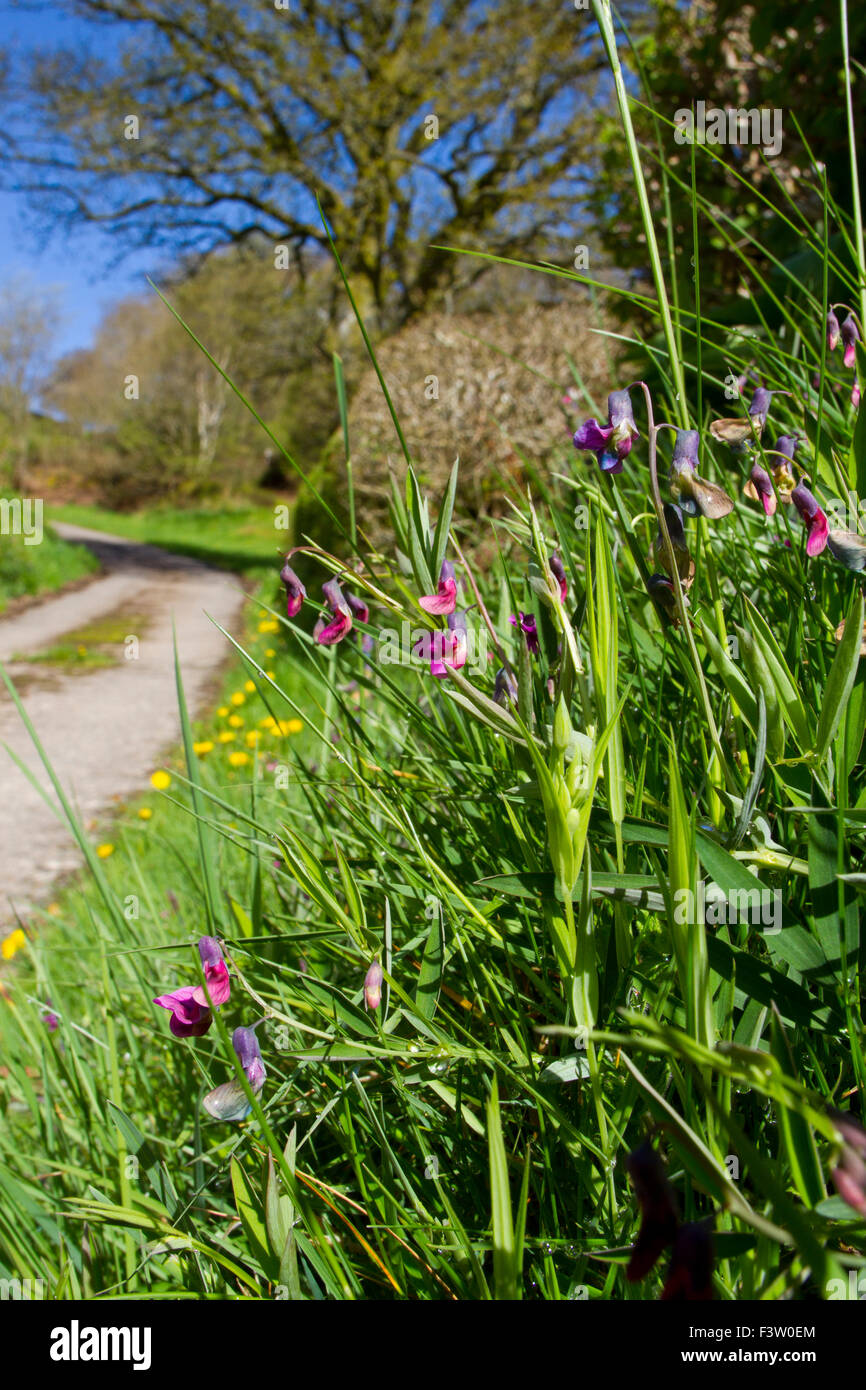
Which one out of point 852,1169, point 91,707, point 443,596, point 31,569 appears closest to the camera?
point 852,1169

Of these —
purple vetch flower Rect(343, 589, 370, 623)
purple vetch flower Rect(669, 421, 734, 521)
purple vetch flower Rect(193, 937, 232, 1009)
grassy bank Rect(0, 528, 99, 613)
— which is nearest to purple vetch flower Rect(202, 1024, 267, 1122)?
purple vetch flower Rect(193, 937, 232, 1009)

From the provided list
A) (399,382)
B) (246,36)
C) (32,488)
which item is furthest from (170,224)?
(32,488)

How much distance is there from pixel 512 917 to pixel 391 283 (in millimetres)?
15063

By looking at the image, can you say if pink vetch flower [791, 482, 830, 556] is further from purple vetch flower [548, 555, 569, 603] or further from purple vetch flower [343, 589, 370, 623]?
purple vetch flower [343, 589, 370, 623]

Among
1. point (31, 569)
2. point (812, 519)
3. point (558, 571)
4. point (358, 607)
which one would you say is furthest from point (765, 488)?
point (31, 569)

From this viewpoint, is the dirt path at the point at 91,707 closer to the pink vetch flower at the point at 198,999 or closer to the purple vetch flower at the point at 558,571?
the pink vetch flower at the point at 198,999

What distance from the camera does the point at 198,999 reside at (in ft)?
2.69

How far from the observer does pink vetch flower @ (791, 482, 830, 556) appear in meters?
0.83

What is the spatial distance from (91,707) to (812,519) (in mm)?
6997

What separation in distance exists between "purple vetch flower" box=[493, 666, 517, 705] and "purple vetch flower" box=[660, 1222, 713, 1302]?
536 millimetres

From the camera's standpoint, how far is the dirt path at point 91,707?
4379mm

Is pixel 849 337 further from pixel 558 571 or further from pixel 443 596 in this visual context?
pixel 443 596
